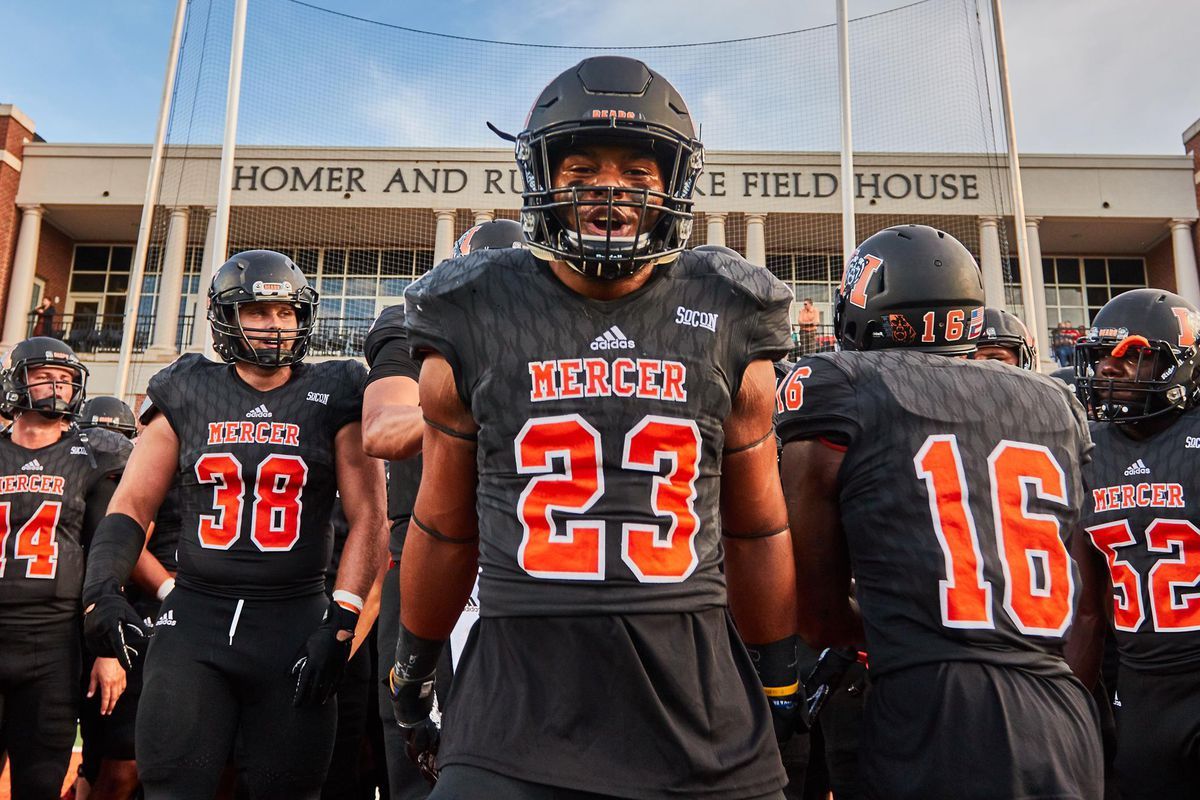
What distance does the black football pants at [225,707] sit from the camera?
3217 millimetres

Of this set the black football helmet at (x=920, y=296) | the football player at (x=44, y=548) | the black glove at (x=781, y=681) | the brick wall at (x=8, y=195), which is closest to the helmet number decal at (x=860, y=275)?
the black football helmet at (x=920, y=296)

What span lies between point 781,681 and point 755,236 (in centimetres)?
1964

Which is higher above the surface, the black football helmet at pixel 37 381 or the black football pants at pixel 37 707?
the black football helmet at pixel 37 381

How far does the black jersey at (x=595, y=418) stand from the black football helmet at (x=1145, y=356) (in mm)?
2527

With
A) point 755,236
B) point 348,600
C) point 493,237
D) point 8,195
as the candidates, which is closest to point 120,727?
point 348,600

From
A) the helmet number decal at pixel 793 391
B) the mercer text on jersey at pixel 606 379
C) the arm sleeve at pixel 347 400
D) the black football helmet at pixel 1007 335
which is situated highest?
the black football helmet at pixel 1007 335

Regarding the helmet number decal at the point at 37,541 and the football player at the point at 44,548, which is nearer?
the football player at the point at 44,548

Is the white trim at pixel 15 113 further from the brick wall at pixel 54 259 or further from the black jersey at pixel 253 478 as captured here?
the black jersey at pixel 253 478

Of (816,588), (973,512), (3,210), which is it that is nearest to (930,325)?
(973,512)

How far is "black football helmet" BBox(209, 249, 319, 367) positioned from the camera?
12.6 feet

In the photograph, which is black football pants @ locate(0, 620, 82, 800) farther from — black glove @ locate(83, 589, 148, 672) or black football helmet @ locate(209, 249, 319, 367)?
black football helmet @ locate(209, 249, 319, 367)

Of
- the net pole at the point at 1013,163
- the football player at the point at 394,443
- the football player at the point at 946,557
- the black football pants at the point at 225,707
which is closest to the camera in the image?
the football player at the point at 946,557

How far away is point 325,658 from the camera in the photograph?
3309 millimetres

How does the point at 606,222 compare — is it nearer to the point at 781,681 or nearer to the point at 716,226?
the point at 781,681
